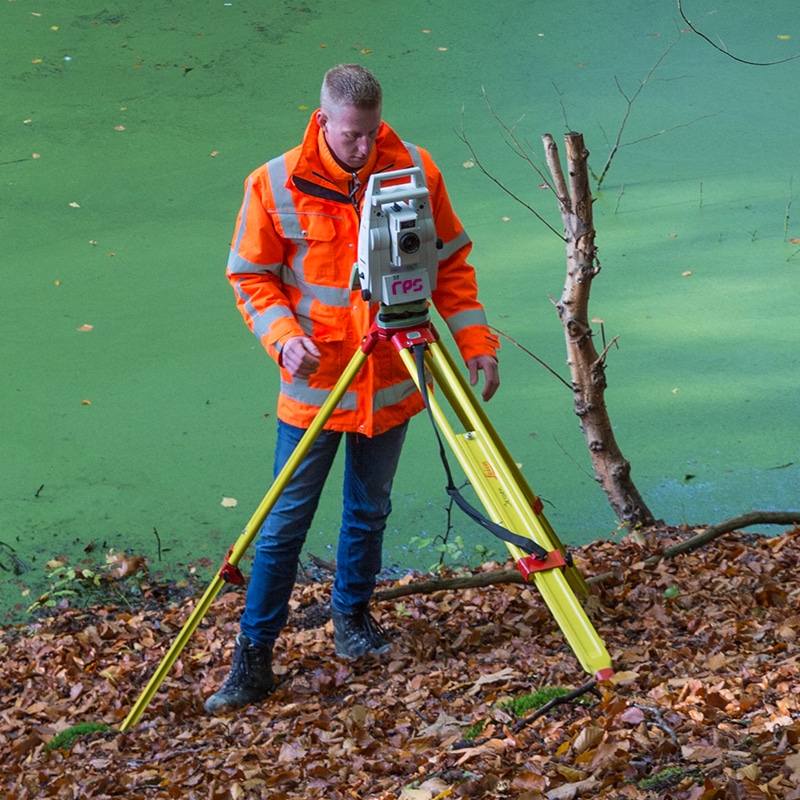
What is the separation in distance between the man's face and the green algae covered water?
198 centimetres

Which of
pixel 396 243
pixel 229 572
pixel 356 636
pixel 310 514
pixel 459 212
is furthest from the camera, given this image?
pixel 459 212

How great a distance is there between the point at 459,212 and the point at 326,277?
384 cm

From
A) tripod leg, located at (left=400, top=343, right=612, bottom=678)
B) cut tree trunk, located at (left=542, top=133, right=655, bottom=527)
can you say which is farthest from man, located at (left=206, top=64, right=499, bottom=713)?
cut tree trunk, located at (left=542, top=133, right=655, bottom=527)

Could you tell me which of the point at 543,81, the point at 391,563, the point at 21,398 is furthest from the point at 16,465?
the point at 543,81

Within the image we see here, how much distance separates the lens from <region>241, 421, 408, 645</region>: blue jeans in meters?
3.03

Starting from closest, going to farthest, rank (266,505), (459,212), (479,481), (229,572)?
(479,481)
(266,505)
(229,572)
(459,212)

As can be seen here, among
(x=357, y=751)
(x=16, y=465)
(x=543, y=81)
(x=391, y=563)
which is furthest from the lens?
(x=543, y=81)

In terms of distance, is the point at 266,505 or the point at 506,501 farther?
the point at 266,505

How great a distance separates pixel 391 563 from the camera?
167 inches

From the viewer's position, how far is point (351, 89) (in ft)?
8.51

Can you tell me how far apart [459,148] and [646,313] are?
7.20 feet

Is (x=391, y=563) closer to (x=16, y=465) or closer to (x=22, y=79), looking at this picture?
(x=16, y=465)

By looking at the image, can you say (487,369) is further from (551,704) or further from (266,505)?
(551,704)

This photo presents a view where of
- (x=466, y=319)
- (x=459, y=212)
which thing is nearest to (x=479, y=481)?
(x=466, y=319)
